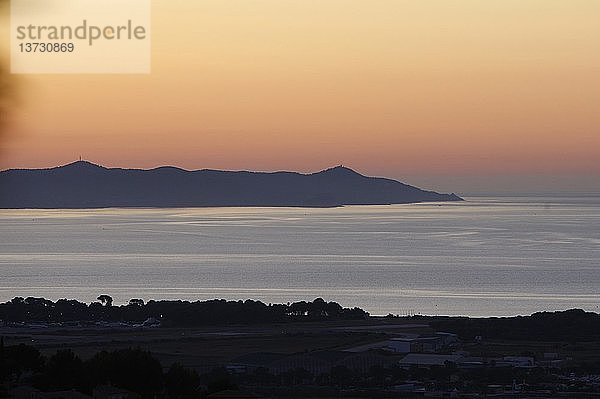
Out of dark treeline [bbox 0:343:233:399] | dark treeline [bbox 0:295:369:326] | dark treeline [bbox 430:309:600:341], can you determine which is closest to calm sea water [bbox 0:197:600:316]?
dark treeline [bbox 0:295:369:326]

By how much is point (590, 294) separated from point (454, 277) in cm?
520

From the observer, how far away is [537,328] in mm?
20422

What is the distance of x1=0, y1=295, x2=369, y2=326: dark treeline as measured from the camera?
78.5ft

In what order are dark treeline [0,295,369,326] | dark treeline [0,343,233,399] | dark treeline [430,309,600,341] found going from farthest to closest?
dark treeline [0,295,369,326]
dark treeline [430,309,600,341]
dark treeline [0,343,233,399]

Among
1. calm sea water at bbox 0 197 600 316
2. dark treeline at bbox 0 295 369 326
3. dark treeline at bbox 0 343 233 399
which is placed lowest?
dark treeline at bbox 0 343 233 399

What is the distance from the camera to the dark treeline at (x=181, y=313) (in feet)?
78.5

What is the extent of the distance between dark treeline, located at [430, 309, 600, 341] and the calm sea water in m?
5.76

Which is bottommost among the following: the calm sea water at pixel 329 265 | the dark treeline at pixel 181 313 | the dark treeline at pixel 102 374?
the dark treeline at pixel 102 374

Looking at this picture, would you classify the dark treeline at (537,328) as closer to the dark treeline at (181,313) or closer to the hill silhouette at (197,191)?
the dark treeline at (181,313)

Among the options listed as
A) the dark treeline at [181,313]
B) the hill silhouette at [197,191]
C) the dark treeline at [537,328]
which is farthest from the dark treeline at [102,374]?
the hill silhouette at [197,191]

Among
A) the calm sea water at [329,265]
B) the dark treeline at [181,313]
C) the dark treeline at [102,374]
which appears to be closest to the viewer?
the dark treeline at [102,374]

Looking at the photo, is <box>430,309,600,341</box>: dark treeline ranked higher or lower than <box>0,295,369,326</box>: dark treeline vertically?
lower

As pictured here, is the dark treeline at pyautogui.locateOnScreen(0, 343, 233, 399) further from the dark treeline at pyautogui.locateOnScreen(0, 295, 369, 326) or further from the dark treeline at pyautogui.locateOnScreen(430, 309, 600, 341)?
the dark treeline at pyautogui.locateOnScreen(0, 295, 369, 326)

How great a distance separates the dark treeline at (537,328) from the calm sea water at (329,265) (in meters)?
5.76
